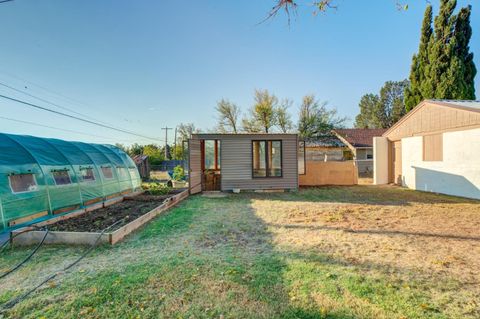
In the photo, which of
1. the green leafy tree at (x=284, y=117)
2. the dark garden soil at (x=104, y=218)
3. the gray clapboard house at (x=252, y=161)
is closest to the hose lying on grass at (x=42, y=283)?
the dark garden soil at (x=104, y=218)

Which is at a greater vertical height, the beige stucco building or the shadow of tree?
the beige stucco building

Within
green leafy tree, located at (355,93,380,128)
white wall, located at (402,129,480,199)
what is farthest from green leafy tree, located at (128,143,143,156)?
green leafy tree, located at (355,93,380,128)

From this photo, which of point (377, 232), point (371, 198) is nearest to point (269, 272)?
point (377, 232)

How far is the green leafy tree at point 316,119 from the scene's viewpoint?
25.6 m

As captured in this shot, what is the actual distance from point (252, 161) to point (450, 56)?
1544 cm

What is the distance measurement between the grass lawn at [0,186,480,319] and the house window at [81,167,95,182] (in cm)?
354

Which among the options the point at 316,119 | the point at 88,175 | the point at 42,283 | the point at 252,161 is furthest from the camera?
the point at 316,119

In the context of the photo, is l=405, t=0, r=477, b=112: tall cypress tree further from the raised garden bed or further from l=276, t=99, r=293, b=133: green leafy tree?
the raised garden bed

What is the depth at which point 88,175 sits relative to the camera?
25.6ft

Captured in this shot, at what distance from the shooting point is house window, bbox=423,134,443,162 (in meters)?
9.36

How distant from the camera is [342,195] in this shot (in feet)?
30.4

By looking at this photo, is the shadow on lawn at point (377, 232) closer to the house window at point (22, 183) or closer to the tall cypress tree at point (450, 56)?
the house window at point (22, 183)

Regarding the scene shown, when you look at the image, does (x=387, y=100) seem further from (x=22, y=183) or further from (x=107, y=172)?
(x=22, y=183)

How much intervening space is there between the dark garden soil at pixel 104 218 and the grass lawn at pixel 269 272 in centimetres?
90
